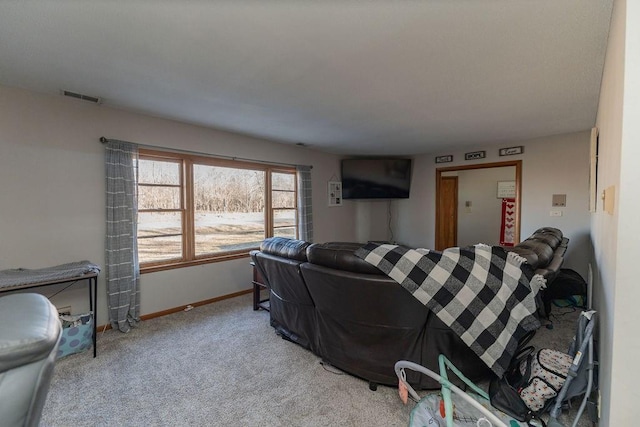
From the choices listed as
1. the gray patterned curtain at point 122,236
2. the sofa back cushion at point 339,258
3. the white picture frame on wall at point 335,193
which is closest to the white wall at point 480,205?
the white picture frame on wall at point 335,193

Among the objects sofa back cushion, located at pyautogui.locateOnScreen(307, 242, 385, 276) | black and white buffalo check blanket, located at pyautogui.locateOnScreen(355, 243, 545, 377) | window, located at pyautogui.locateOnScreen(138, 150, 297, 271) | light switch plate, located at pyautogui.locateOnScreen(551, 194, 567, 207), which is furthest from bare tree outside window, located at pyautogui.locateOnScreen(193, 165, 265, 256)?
light switch plate, located at pyautogui.locateOnScreen(551, 194, 567, 207)

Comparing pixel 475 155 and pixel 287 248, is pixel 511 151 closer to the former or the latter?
pixel 475 155

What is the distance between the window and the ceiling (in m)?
0.74


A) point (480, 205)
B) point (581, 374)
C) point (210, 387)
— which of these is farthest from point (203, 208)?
point (480, 205)

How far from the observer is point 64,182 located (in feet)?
9.18

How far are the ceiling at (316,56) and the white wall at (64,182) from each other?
0.22m

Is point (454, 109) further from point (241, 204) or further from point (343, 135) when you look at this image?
point (241, 204)

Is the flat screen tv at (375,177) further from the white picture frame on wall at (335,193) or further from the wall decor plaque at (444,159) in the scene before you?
the wall decor plaque at (444,159)

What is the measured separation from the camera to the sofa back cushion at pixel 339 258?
6.30 feet

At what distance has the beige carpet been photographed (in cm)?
177

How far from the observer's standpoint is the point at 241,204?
438 cm

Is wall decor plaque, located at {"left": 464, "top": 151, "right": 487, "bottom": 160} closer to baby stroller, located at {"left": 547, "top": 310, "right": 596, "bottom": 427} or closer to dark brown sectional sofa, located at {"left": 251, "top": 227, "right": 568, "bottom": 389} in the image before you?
dark brown sectional sofa, located at {"left": 251, "top": 227, "right": 568, "bottom": 389}

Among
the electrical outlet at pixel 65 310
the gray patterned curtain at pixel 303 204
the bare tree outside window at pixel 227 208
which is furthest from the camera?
the gray patterned curtain at pixel 303 204

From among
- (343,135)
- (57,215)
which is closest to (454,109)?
(343,135)
